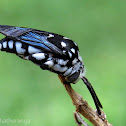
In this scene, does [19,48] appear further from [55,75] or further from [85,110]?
[55,75]

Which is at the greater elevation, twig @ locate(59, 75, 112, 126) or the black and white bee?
the black and white bee

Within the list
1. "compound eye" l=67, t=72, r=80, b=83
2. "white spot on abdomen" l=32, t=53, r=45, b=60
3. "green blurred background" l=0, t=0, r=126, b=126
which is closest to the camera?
"white spot on abdomen" l=32, t=53, r=45, b=60

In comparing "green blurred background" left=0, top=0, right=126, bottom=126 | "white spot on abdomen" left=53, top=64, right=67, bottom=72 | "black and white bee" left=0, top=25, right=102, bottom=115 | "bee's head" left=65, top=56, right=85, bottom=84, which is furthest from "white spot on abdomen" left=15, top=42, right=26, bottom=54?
"green blurred background" left=0, top=0, right=126, bottom=126

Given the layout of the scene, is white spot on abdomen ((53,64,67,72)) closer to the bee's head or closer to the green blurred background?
the bee's head

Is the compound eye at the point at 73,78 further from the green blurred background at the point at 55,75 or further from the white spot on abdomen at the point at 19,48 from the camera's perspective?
the green blurred background at the point at 55,75

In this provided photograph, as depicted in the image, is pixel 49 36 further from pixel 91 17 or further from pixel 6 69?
pixel 91 17

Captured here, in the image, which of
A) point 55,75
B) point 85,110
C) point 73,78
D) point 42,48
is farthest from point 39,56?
point 55,75

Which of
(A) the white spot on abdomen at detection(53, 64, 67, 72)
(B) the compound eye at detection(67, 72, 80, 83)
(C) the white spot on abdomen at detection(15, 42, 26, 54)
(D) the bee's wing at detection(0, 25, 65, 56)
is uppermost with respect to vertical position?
(D) the bee's wing at detection(0, 25, 65, 56)
